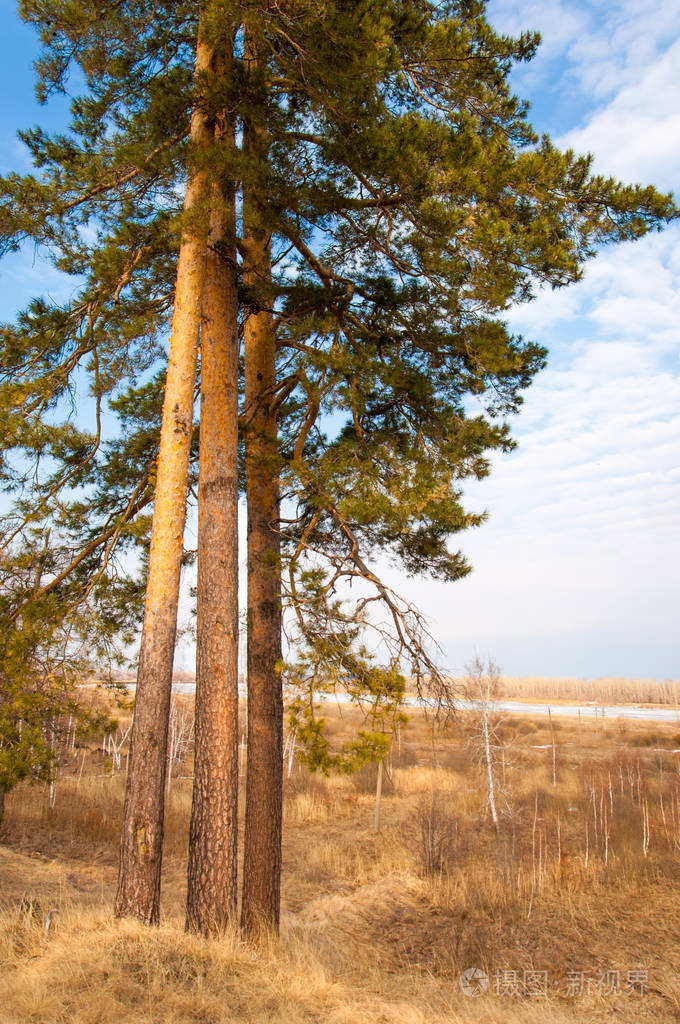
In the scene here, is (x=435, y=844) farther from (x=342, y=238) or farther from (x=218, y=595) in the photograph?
(x=342, y=238)

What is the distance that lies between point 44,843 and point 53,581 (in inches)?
350

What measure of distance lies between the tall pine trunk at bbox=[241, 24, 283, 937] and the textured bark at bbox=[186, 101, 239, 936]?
0.49 m

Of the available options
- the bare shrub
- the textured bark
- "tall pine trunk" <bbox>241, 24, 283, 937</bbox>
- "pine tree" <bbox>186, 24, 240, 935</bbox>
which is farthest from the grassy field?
"tall pine trunk" <bbox>241, 24, 283, 937</bbox>

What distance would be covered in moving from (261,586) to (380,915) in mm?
6951

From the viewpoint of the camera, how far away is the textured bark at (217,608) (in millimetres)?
5035

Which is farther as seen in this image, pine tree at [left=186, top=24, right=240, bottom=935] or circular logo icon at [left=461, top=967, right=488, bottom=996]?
circular logo icon at [left=461, top=967, right=488, bottom=996]

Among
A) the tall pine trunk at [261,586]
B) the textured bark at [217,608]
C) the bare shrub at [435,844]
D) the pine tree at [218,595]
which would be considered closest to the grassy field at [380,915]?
the bare shrub at [435,844]

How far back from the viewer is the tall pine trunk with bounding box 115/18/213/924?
488 centimetres

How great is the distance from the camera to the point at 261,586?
22.4ft

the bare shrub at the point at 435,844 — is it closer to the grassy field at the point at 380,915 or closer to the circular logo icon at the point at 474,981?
the grassy field at the point at 380,915

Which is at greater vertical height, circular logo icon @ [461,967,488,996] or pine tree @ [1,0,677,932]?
pine tree @ [1,0,677,932]

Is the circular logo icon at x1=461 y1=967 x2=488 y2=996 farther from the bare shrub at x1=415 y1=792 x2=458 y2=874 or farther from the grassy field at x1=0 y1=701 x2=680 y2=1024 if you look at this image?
the bare shrub at x1=415 y1=792 x2=458 y2=874

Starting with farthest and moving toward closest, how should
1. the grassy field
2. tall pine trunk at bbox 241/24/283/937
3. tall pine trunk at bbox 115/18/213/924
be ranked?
tall pine trunk at bbox 241/24/283/937 → tall pine trunk at bbox 115/18/213/924 → the grassy field

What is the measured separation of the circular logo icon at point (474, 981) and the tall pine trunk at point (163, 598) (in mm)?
4125
